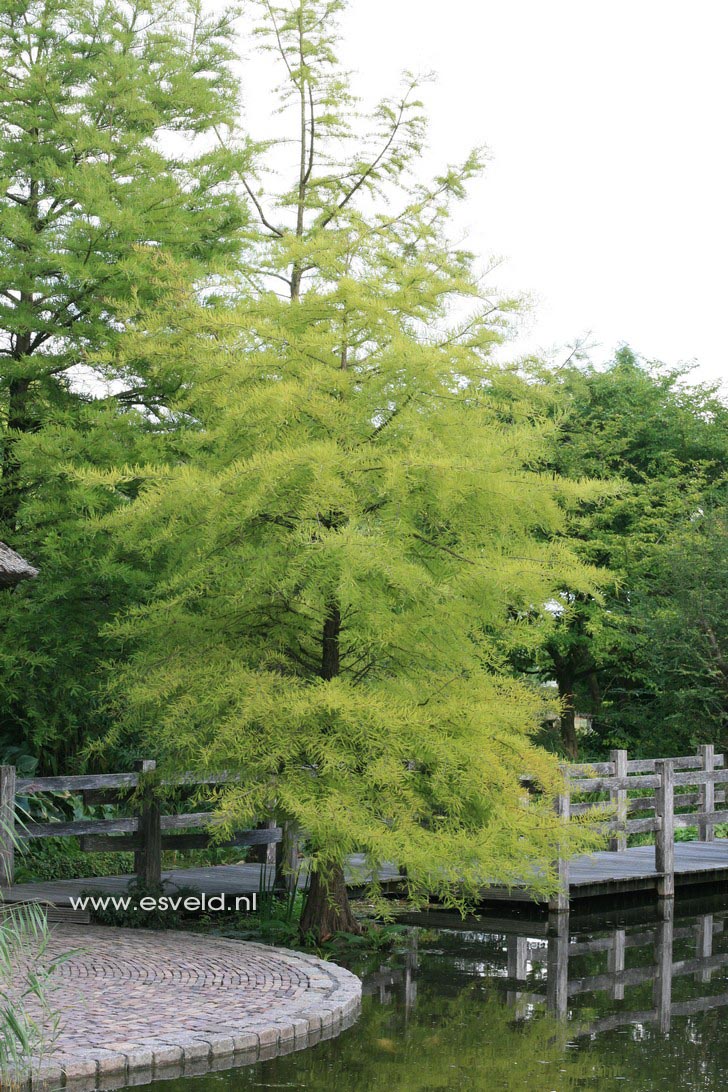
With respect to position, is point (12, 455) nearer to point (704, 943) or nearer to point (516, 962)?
point (516, 962)

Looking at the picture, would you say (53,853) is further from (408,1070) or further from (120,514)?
(408,1070)

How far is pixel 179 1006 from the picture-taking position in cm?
759

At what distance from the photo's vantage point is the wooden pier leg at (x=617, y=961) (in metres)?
9.38

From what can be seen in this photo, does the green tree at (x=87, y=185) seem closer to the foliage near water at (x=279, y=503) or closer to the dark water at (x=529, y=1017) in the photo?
the foliage near water at (x=279, y=503)

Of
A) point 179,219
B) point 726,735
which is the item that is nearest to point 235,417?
point 179,219

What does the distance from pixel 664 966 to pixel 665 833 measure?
380 centimetres

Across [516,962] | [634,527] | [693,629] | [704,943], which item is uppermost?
[634,527]

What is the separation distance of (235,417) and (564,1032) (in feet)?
15.9

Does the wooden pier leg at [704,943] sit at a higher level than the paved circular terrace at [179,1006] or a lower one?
lower

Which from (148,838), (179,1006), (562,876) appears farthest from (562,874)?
(179,1006)

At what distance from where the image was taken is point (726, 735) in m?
21.9

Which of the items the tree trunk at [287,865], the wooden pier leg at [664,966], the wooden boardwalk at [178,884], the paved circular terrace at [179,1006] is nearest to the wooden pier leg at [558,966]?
the wooden pier leg at [664,966]

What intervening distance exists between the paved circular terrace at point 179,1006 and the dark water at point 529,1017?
0.16 meters

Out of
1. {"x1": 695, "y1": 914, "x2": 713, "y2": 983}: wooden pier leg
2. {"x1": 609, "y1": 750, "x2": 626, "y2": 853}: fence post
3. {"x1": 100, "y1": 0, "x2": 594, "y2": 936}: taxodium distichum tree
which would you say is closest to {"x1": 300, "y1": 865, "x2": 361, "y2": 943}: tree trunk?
{"x1": 100, "y1": 0, "x2": 594, "y2": 936}: taxodium distichum tree
